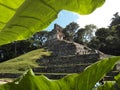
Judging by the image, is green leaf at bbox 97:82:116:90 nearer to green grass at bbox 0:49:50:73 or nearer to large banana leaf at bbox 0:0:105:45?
large banana leaf at bbox 0:0:105:45

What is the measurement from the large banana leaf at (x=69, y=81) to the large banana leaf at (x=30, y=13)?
0.14 metres

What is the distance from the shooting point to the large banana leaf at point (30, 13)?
0.80 metres

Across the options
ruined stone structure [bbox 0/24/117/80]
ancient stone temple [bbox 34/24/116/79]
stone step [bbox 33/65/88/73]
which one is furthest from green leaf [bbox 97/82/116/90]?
stone step [bbox 33/65/88/73]

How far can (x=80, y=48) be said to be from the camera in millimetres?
29422

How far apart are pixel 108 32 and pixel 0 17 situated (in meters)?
39.4

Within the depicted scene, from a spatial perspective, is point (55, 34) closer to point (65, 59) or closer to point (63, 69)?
point (65, 59)

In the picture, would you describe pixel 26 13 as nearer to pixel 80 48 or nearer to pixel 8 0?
pixel 8 0

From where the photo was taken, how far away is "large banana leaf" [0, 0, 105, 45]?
803 millimetres

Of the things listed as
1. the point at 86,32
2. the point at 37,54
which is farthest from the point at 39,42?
the point at 37,54

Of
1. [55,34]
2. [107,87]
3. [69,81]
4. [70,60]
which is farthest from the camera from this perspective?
[55,34]

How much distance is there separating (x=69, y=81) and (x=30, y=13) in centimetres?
22

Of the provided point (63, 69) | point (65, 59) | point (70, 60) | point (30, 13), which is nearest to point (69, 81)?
point (30, 13)

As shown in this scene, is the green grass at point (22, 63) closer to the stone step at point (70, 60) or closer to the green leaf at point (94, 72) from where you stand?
the stone step at point (70, 60)

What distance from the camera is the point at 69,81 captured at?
2.47ft
